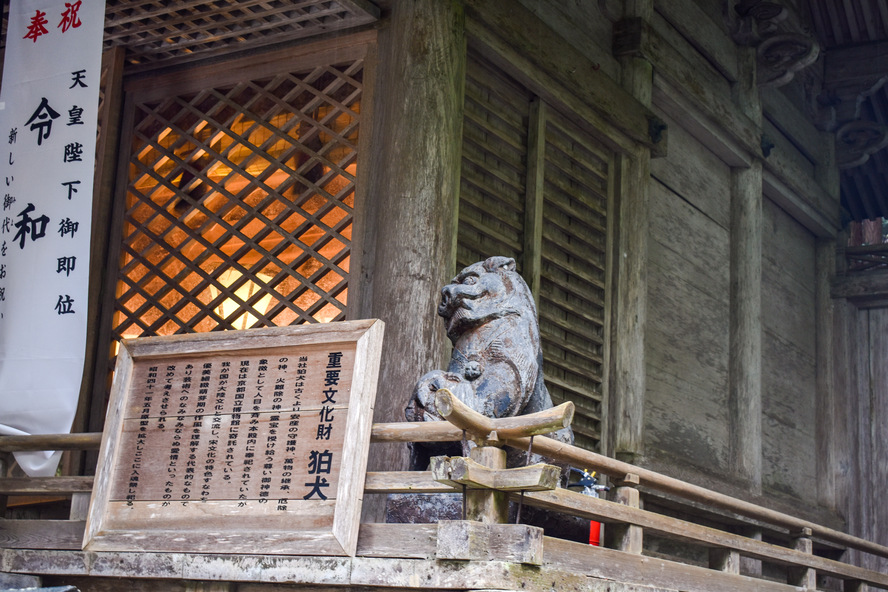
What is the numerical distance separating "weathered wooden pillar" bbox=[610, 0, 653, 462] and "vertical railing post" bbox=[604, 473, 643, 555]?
347 cm

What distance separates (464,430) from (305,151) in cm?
355

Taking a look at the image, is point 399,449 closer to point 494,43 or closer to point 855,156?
point 494,43

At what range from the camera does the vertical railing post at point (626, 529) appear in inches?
214

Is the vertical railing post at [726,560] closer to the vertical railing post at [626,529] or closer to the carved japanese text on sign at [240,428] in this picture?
the vertical railing post at [626,529]

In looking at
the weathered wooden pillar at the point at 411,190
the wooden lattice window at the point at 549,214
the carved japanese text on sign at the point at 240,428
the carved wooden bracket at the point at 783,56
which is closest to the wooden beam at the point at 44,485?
the carved japanese text on sign at the point at 240,428

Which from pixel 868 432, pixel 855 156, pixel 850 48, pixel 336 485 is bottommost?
pixel 336 485

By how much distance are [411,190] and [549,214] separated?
2093mm

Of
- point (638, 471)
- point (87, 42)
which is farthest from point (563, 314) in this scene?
point (87, 42)

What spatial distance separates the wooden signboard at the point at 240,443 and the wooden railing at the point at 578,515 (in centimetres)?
18

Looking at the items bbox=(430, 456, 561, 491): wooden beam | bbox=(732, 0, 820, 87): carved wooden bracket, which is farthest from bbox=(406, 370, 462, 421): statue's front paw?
bbox=(732, 0, 820, 87): carved wooden bracket

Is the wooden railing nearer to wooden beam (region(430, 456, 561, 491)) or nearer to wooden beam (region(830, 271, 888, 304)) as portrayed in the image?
wooden beam (region(430, 456, 561, 491))

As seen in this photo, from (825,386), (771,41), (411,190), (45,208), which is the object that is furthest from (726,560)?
(825,386)

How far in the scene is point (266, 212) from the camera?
8008 millimetres

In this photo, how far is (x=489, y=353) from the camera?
541 cm
